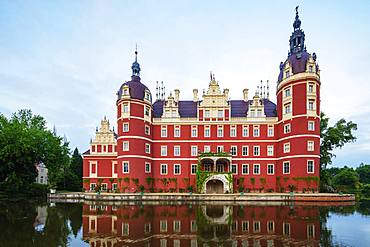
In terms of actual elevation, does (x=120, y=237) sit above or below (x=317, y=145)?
below

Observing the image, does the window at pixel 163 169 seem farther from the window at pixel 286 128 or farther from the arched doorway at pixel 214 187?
the window at pixel 286 128

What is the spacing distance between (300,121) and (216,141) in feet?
38.4

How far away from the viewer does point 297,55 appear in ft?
125

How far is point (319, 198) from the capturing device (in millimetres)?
31766

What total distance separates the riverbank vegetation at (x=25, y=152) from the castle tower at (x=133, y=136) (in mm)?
12199

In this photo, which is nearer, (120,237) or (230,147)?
(120,237)

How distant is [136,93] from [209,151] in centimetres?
1325

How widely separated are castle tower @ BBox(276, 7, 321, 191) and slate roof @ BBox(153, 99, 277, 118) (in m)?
3.83

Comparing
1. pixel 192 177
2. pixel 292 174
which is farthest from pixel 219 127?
pixel 292 174

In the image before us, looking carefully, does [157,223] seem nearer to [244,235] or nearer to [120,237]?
[120,237]

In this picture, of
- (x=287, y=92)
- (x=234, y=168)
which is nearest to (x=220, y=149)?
(x=234, y=168)

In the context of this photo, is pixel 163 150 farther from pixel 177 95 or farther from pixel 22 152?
pixel 22 152

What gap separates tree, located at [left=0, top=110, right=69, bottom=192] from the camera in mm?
38000

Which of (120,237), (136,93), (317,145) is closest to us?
(120,237)
